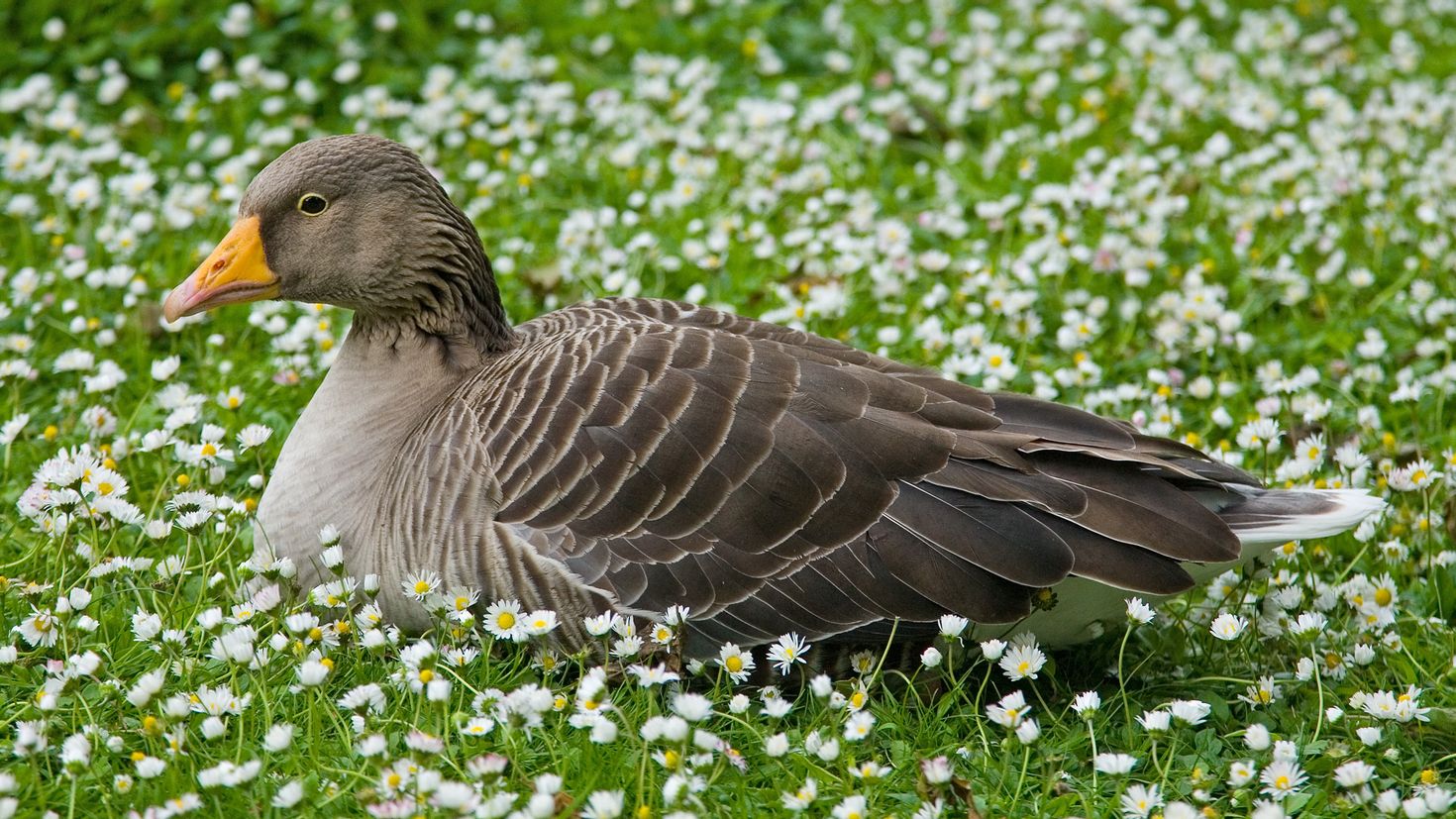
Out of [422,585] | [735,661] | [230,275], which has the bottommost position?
[735,661]

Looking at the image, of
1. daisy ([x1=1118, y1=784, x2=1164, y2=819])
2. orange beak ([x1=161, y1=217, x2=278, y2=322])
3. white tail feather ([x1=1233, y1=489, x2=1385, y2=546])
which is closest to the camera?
daisy ([x1=1118, y1=784, x2=1164, y2=819])

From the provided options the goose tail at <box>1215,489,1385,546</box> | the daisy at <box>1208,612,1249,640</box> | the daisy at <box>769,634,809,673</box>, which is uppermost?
the goose tail at <box>1215,489,1385,546</box>

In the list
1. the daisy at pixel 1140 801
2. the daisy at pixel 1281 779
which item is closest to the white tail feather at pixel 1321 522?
the daisy at pixel 1281 779

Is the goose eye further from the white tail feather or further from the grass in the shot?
the white tail feather

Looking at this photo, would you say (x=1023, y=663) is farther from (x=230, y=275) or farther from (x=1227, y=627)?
(x=230, y=275)

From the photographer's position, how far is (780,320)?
6.46 metres

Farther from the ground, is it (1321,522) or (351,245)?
(351,245)

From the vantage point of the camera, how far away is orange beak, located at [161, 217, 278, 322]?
15.4 feet

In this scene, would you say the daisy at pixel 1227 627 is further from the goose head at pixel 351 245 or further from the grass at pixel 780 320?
the goose head at pixel 351 245

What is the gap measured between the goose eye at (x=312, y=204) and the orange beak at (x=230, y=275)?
16 cm

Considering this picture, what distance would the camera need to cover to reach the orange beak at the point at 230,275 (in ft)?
15.4

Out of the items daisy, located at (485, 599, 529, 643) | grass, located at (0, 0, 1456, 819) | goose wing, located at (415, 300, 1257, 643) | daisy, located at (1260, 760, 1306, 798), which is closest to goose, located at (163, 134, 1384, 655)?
goose wing, located at (415, 300, 1257, 643)

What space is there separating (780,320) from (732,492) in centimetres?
234

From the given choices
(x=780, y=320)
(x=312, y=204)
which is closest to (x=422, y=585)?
(x=312, y=204)
